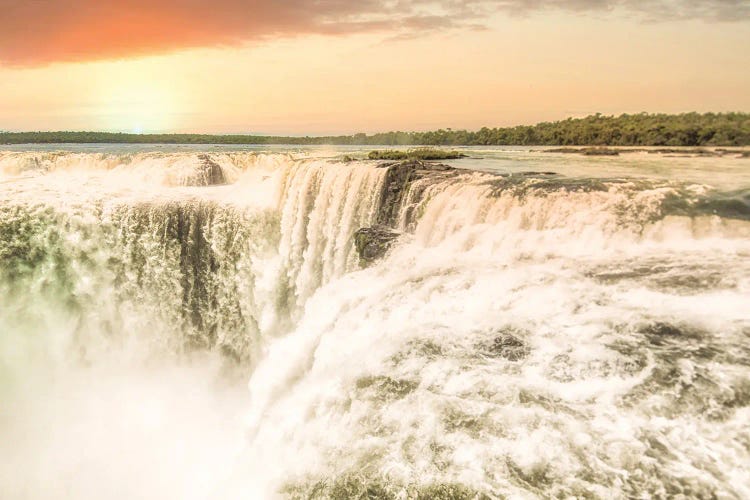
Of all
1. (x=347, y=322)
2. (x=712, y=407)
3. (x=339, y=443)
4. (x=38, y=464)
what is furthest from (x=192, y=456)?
(x=712, y=407)

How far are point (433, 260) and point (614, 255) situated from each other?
329 cm

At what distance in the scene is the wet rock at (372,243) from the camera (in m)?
11.4

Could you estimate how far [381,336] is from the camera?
23.6 feet

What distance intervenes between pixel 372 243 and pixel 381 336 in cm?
480

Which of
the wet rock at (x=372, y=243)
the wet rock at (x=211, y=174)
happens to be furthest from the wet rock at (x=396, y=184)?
the wet rock at (x=211, y=174)

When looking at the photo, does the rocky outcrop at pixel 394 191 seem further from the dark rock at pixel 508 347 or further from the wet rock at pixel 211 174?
the wet rock at pixel 211 174

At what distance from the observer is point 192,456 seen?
12.8 metres

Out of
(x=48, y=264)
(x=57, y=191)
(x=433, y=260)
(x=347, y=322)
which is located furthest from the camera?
(x=57, y=191)

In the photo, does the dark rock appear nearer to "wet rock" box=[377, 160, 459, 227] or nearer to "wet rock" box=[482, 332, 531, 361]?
"wet rock" box=[482, 332, 531, 361]

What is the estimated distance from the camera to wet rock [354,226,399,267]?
451 inches

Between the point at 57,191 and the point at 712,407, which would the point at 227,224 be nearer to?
the point at 57,191

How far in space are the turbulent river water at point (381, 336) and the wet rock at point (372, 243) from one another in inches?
4.0

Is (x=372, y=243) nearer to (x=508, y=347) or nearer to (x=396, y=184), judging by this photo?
(x=396, y=184)

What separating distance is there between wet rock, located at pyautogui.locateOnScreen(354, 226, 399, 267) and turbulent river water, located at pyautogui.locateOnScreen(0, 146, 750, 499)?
0.10 metres
